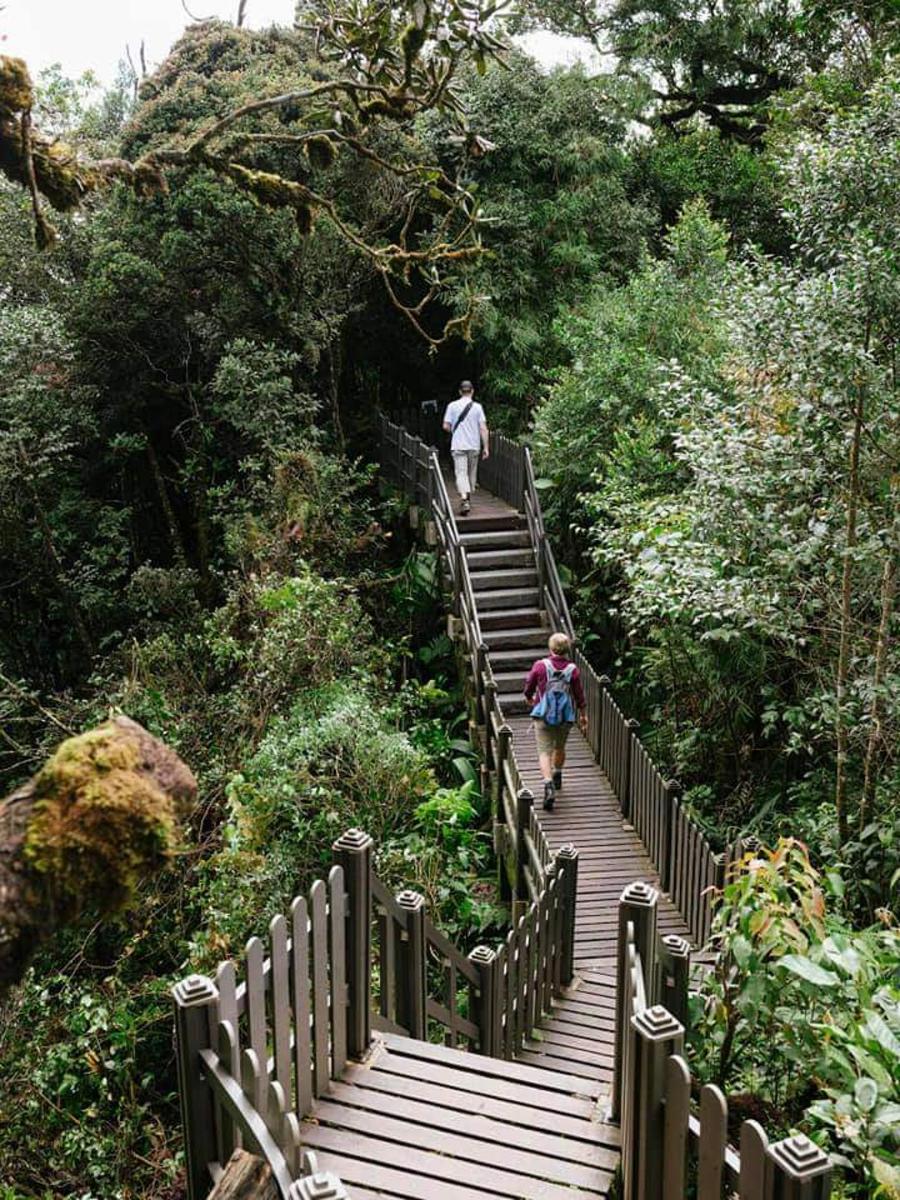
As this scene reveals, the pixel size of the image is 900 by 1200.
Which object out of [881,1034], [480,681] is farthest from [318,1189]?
[480,681]

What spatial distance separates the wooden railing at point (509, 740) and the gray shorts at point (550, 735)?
43 cm

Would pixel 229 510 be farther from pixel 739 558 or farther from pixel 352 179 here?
pixel 739 558

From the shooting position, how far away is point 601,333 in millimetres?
14516

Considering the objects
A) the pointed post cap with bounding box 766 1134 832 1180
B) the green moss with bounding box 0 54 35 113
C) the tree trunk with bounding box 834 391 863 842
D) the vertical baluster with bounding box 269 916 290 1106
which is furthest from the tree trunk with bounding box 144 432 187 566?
the pointed post cap with bounding box 766 1134 832 1180

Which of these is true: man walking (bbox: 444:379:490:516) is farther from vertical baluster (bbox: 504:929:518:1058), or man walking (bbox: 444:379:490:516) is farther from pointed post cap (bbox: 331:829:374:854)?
pointed post cap (bbox: 331:829:374:854)

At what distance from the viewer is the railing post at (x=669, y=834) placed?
326 inches

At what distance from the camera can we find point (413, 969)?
4.83 metres

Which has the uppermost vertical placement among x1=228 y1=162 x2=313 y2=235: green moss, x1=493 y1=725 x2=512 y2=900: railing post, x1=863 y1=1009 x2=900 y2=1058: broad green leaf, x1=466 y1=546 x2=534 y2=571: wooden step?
x1=228 y1=162 x2=313 y2=235: green moss

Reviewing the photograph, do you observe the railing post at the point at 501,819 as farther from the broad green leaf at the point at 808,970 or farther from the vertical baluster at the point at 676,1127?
the vertical baluster at the point at 676,1127

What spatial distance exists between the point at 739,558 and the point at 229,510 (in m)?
9.26

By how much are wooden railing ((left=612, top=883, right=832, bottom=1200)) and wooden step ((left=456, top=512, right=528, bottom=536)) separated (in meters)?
11.2

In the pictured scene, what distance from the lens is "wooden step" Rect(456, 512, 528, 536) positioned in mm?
14852

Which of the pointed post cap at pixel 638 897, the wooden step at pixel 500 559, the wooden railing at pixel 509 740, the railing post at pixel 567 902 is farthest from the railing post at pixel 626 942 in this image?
the wooden step at pixel 500 559

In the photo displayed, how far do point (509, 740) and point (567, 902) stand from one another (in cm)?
340
